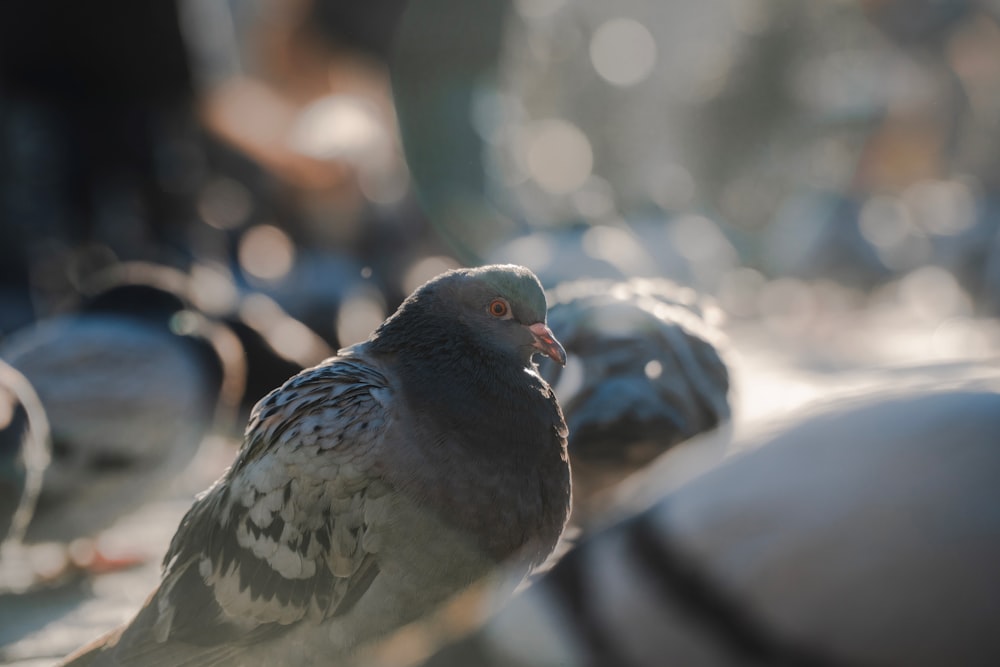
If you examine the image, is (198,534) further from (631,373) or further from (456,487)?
(631,373)

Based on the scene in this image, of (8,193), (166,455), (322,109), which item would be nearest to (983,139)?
(322,109)

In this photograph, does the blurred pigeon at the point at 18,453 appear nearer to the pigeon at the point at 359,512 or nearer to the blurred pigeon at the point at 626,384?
the pigeon at the point at 359,512

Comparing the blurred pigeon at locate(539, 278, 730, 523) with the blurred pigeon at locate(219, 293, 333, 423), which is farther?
the blurred pigeon at locate(219, 293, 333, 423)

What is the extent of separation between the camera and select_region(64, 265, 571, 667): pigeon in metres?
1.99

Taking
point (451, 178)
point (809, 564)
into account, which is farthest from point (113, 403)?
point (451, 178)

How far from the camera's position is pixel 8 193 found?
770cm

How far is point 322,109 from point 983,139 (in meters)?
15.7

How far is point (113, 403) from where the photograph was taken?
133 inches

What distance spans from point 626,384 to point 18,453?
77.4 inches

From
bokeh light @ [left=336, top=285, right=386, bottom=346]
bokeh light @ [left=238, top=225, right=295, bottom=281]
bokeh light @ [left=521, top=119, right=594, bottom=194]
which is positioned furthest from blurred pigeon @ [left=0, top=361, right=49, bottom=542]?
bokeh light @ [left=521, top=119, right=594, bottom=194]

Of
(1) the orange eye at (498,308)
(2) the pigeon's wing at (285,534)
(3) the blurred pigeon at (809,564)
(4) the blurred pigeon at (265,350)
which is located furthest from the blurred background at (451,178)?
(3) the blurred pigeon at (809,564)

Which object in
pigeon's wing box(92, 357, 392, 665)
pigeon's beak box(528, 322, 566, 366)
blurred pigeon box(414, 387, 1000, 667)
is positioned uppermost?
blurred pigeon box(414, 387, 1000, 667)

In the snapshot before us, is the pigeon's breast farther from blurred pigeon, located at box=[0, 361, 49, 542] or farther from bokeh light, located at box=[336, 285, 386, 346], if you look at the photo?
bokeh light, located at box=[336, 285, 386, 346]

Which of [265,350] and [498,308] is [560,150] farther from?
[498,308]
